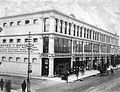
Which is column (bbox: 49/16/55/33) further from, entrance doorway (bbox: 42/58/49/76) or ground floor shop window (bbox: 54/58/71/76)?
ground floor shop window (bbox: 54/58/71/76)

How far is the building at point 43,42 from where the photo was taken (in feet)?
115

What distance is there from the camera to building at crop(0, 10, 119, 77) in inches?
1382

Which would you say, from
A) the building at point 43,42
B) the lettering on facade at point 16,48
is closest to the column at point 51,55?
the building at point 43,42

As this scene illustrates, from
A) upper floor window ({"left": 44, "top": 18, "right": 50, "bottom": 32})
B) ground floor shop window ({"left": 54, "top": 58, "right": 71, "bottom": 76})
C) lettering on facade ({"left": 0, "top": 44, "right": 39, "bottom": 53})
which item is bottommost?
ground floor shop window ({"left": 54, "top": 58, "right": 71, "bottom": 76})

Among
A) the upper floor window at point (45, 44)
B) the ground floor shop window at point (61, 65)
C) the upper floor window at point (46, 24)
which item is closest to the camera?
the upper floor window at point (45, 44)

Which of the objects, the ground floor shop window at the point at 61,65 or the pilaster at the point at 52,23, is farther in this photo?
the ground floor shop window at the point at 61,65

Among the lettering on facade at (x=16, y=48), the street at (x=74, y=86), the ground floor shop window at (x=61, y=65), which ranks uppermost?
the lettering on facade at (x=16, y=48)

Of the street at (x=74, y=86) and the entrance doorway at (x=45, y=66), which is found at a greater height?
the entrance doorway at (x=45, y=66)

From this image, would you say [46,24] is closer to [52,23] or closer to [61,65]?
[52,23]

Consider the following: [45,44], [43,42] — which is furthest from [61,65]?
[43,42]

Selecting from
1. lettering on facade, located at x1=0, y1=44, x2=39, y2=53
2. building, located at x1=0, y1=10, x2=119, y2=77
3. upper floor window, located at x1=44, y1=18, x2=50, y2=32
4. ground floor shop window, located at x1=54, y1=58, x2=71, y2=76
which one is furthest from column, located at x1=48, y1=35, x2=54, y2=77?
lettering on facade, located at x1=0, y1=44, x2=39, y2=53

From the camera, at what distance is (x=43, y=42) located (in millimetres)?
35719

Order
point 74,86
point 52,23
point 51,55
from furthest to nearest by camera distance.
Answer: point 52,23 < point 51,55 < point 74,86

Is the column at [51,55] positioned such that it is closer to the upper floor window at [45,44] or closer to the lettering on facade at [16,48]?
the upper floor window at [45,44]
